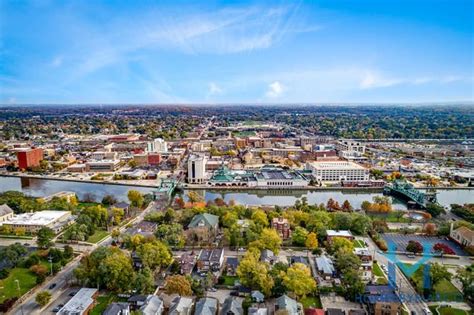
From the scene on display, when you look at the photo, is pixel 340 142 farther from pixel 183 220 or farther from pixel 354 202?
pixel 183 220

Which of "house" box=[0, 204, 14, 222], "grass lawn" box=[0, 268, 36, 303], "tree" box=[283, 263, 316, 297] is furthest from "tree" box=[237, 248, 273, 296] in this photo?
"house" box=[0, 204, 14, 222]

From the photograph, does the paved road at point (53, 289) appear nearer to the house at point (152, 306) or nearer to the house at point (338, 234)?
the house at point (152, 306)

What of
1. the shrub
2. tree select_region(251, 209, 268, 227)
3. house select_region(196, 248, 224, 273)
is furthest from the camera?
tree select_region(251, 209, 268, 227)

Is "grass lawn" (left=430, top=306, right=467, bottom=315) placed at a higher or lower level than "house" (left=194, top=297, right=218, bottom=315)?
lower

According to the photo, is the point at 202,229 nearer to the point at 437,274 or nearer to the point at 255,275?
the point at 255,275

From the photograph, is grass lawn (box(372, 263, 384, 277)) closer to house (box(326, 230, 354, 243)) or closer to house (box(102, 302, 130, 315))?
house (box(326, 230, 354, 243))

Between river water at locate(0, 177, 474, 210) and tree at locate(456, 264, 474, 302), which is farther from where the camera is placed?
river water at locate(0, 177, 474, 210)

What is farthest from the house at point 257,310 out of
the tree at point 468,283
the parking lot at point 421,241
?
the parking lot at point 421,241
